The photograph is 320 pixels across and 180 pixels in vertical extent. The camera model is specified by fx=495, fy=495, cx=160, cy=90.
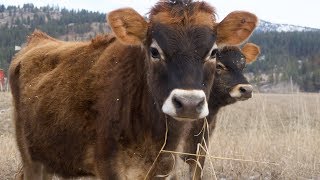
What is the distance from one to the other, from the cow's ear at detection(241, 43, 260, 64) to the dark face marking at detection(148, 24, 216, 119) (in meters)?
4.50

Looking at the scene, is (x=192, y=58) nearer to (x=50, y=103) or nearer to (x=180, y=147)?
(x=180, y=147)

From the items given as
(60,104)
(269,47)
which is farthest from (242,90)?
(269,47)

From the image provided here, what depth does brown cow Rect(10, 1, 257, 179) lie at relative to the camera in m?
3.99

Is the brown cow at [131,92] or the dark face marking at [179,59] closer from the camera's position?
the dark face marking at [179,59]

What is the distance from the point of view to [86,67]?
5.25 meters

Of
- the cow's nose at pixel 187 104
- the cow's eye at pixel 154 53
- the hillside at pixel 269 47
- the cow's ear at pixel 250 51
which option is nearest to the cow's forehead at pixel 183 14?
the cow's eye at pixel 154 53

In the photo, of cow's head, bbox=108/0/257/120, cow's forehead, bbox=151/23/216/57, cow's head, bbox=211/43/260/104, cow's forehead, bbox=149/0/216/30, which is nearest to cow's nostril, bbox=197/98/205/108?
cow's head, bbox=108/0/257/120

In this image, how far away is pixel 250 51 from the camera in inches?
343

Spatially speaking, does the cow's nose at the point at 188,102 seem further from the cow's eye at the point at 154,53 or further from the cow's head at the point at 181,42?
the cow's eye at the point at 154,53

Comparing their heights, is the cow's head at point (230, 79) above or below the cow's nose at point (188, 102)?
below

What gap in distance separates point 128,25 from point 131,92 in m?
0.63

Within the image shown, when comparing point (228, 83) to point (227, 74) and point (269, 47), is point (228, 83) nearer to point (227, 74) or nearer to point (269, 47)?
point (227, 74)

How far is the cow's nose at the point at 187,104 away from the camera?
142 inches

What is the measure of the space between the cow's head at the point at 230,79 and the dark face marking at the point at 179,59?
3.28 m
